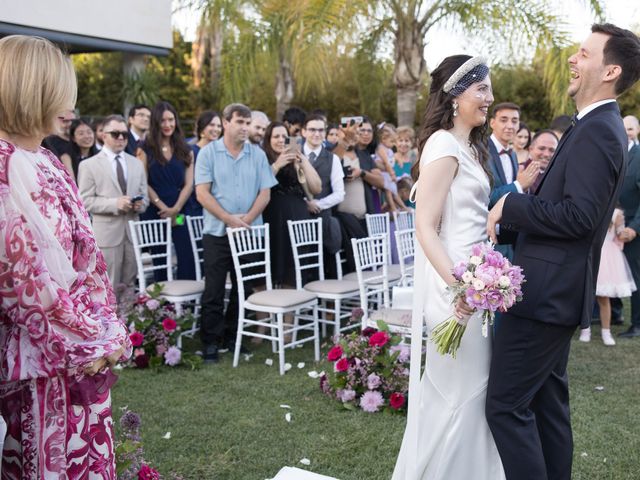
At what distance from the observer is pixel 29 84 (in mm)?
2010

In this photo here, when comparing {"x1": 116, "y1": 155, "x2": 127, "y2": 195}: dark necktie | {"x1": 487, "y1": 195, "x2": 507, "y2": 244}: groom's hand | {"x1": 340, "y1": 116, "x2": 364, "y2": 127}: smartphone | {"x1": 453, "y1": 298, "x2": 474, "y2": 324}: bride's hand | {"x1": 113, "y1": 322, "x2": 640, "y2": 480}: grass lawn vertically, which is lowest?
{"x1": 113, "y1": 322, "x2": 640, "y2": 480}: grass lawn

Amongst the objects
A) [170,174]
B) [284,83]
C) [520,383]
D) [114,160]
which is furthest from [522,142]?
[284,83]

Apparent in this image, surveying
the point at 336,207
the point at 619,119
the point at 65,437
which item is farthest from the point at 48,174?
the point at 336,207

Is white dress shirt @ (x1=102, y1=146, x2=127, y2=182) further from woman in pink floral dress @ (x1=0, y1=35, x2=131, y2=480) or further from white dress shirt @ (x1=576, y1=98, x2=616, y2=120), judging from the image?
white dress shirt @ (x1=576, y1=98, x2=616, y2=120)

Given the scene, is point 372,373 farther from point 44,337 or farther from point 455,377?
point 44,337

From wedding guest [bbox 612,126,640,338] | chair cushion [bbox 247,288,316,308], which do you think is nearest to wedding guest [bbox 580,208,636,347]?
wedding guest [bbox 612,126,640,338]

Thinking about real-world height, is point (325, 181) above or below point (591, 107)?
below

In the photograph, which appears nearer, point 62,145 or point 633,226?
point 633,226

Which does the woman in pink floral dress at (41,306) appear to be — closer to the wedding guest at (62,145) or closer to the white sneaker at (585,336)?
the white sneaker at (585,336)

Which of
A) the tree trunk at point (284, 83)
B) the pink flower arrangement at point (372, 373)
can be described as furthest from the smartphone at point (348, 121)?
the tree trunk at point (284, 83)

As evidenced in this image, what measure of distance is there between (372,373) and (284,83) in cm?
1275

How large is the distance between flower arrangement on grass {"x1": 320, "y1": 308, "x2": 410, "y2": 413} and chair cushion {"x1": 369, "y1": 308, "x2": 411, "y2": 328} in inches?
9.8

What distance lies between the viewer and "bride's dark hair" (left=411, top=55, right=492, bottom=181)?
283 cm

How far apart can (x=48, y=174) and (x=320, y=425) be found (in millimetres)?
2877
